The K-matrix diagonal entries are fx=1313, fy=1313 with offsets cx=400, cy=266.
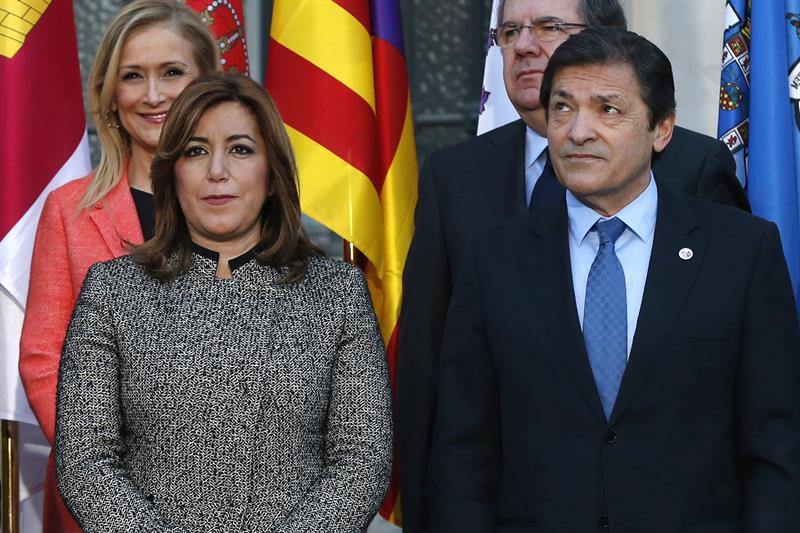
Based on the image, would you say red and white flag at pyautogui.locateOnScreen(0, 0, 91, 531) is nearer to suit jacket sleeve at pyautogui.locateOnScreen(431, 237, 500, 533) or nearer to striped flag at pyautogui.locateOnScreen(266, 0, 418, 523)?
striped flag at pyautogui.locateOnScreen(266, 0, 418, 523)

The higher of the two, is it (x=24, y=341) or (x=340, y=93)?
(x=340, y=93)

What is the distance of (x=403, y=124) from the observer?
4.25m

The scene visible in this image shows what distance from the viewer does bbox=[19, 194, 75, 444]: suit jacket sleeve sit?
3.20 metres

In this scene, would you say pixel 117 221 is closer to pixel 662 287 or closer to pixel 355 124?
pixel 355 124

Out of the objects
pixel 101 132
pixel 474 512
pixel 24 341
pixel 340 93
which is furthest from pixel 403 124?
pixel 474 512

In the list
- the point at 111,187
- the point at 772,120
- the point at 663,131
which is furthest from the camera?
→ the point at 772,120

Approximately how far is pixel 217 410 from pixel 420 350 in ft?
2.52

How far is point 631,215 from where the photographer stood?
2703 mm

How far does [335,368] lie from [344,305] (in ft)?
0.46

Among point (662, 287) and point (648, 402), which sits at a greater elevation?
point (662, 287)

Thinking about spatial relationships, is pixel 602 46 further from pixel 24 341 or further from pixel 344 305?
pixel 24 341

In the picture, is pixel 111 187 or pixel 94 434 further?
pixel 111 187

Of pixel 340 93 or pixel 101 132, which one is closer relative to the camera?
pixel 101 132

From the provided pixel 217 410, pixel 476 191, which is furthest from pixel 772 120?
pixel 217 410
